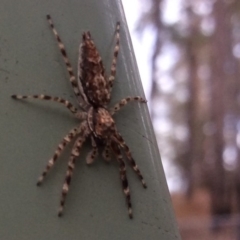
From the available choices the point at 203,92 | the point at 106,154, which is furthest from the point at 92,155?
the point at 203,92

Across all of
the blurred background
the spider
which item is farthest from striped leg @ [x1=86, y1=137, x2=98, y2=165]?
the blurred background

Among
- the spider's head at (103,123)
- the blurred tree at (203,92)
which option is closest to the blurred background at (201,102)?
the blurred tree at (203,92)

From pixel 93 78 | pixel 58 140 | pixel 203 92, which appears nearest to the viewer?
pixel 58 140

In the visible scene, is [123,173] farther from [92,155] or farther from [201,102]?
[201,102]

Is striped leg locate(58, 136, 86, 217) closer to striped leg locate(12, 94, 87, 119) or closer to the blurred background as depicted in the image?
striped leg locate(12, 94, 87, 119)

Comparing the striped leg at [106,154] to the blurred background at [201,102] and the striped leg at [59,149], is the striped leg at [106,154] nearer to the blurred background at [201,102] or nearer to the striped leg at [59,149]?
the striped leg at [59,149]

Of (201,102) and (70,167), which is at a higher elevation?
(201,102)

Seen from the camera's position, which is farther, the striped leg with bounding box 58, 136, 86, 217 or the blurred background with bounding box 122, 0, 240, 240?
the blurred background with bounding box 122, 0, 240, 240

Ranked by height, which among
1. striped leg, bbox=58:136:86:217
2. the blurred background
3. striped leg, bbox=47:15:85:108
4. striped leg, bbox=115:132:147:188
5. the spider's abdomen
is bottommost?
striped leg, bbox=58:136:86:217
